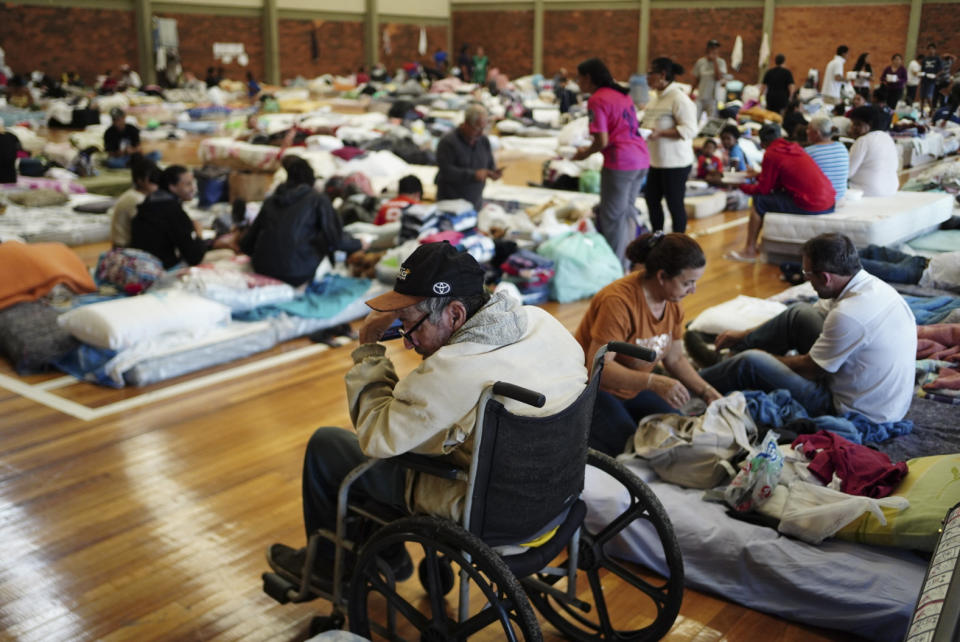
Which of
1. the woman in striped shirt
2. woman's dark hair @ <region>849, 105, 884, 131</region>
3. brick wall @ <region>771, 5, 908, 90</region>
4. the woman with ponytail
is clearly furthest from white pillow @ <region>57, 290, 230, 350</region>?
brick wall @ <region>771, 5, 908, 90</region>

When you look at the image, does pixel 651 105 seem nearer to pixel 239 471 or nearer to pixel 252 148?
pixel 239 471

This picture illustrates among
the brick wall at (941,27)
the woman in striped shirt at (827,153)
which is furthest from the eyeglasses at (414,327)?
the brick wall at (941,27)

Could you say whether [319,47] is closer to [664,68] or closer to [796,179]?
[664,68]

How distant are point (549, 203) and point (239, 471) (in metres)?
4.97

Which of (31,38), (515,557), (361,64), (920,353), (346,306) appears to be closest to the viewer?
(515,557)

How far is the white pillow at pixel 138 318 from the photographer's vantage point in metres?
4.56

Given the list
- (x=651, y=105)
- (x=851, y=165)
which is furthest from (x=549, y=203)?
(x=851, y=165)

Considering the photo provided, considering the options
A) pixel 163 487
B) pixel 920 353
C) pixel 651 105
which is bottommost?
pixel 163 487

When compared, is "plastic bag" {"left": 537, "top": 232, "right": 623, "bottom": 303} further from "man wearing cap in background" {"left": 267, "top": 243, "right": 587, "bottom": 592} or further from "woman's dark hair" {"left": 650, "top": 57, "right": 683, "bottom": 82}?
"man wearing cap in background" {"left": 267, "top": 243, "right": 587, "bottom": 592}

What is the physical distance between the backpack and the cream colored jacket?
101 cm

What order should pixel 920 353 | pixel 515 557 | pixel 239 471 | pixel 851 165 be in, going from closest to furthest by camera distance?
pixel 515 557 < pixel 239 471 < pixel 920 353 < pixel 851 165

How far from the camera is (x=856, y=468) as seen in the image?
2.90 metres

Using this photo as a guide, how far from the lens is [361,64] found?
24734 millimetres

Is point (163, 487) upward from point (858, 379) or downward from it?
downward
